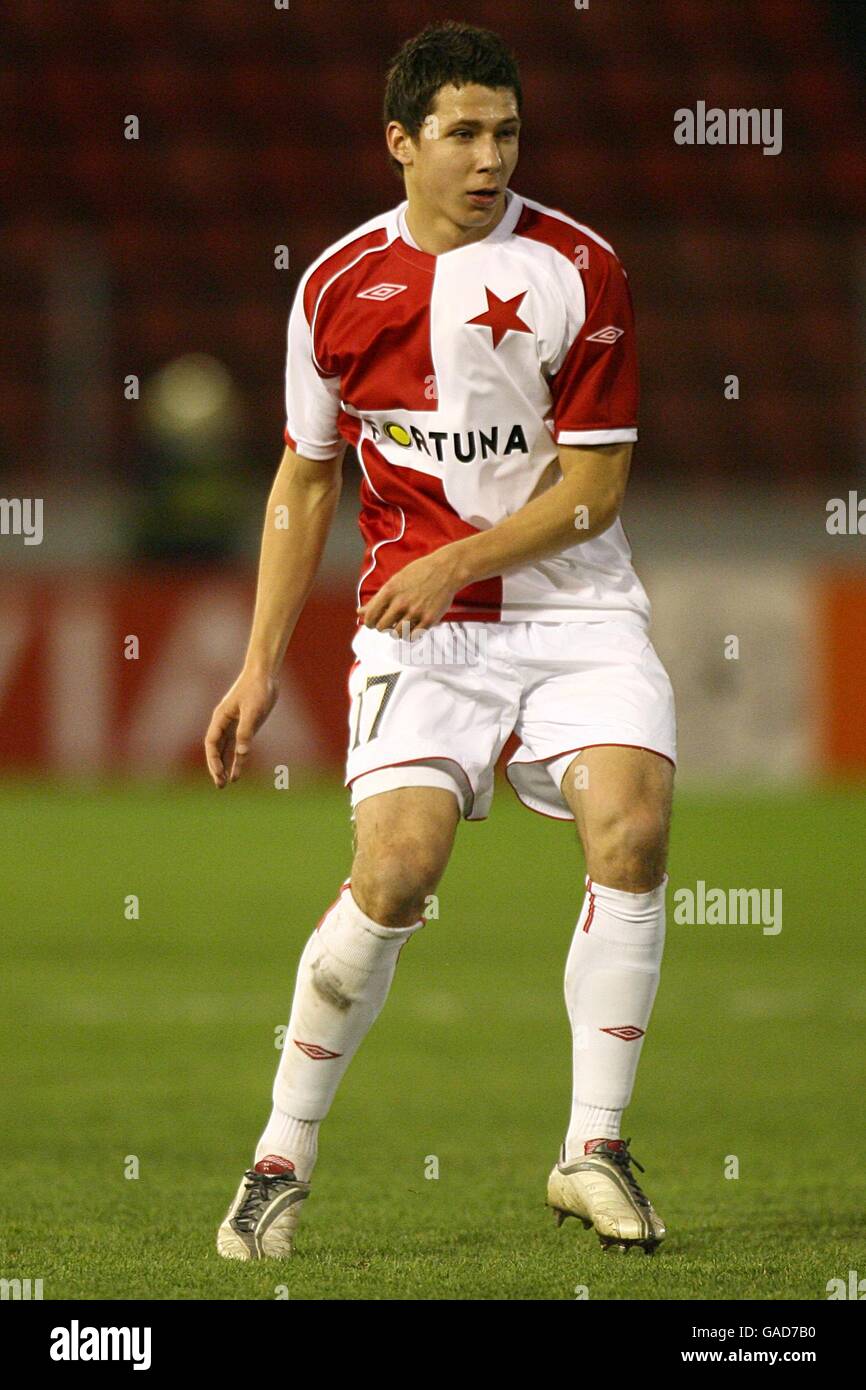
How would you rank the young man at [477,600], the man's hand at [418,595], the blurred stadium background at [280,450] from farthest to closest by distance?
the blurred stadium background at [280,450]
the young man at [477,600]
the man's hand at [418,595]

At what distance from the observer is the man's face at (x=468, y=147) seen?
384 centimetres

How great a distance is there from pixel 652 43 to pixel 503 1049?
40.9 feet

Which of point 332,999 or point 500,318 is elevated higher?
point 500,318

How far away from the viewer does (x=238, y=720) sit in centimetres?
412

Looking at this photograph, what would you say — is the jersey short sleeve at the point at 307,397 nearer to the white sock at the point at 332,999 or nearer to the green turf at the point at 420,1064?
the white sock at the point at 332,999

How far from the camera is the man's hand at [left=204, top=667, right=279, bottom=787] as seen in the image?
410 centimetres

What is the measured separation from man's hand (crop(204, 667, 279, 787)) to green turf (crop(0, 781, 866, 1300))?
0.84 m

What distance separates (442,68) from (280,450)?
32.1ft
